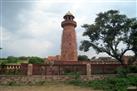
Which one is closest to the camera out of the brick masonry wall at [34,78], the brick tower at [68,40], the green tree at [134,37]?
the brick masonry wall at [34,78]

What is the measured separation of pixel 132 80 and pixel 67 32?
17.2 metres

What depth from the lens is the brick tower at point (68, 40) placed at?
108ft

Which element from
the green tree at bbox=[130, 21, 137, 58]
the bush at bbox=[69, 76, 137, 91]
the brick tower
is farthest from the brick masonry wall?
the brick tower

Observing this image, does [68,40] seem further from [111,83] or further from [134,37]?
[111,83]

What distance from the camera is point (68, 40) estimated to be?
33.2 m

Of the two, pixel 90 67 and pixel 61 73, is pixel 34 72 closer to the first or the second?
pixel 61 73

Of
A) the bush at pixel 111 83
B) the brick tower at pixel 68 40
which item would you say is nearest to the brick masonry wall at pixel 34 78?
the bush at pixel 111 83

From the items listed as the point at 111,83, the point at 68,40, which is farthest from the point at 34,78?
the point at 68,40

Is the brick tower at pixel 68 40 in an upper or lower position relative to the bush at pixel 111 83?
upper

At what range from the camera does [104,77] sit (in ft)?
68.0

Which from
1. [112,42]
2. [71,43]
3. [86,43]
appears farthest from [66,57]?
[112,42]

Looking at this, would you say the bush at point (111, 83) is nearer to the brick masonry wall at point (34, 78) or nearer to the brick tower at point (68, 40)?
the brick masonry wall at point (34, 78)

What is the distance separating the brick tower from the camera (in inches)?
1294

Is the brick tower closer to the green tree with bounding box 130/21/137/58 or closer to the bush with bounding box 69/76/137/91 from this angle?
the green tree with bounding box 130/21/137/58
